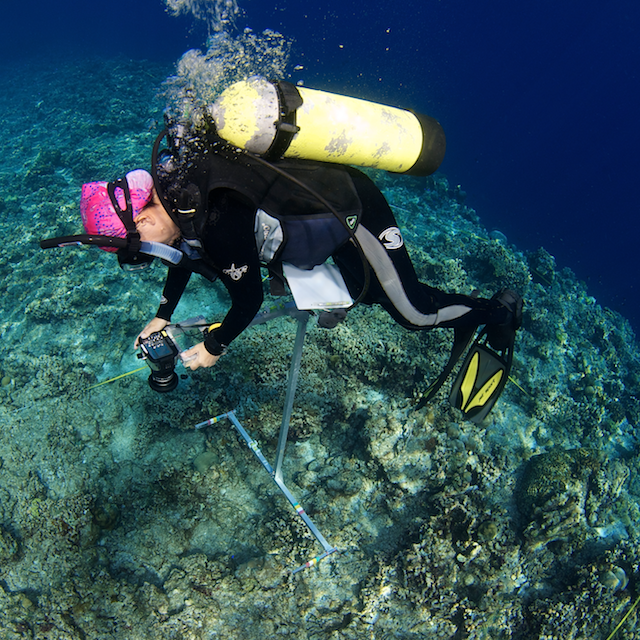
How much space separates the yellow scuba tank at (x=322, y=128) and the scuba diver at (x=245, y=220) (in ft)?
0.05

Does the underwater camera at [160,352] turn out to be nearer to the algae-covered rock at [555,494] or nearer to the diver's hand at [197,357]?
the diver's hand at [197,357]

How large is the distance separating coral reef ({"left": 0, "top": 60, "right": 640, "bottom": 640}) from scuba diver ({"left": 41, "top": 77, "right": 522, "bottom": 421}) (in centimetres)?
198

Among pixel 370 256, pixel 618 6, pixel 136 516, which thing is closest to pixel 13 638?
pixel 136 516

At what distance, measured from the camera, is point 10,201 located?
28.7 ft

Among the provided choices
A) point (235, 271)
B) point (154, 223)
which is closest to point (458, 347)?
point (235, 271)

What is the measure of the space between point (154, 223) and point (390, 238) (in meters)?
1.56

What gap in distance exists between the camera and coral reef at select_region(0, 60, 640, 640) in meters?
3.43

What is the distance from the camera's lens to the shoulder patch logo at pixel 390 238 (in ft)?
8.34

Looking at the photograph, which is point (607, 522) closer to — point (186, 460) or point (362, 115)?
point (186, 460)

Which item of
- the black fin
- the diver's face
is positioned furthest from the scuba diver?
the black fin

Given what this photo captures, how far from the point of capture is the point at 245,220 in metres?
1.90

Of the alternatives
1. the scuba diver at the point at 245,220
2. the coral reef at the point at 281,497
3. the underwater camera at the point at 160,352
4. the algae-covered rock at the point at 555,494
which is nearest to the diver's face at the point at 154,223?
the scuba diver at the point at 245,220

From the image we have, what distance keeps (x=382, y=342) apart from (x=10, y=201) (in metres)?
9.89

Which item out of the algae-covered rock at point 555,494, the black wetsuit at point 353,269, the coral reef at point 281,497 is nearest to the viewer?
the black wetsuit at point 353,269
